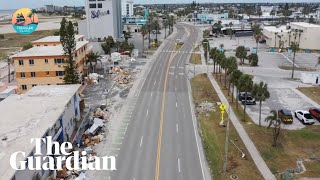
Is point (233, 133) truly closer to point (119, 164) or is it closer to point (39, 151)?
point (119, 164)

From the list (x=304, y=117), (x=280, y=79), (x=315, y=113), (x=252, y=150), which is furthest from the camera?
(x=280, y=79)

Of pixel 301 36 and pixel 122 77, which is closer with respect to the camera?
pixel 122 77

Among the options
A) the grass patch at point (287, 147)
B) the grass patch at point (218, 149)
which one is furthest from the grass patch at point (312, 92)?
the grass patch at point (218, 149)

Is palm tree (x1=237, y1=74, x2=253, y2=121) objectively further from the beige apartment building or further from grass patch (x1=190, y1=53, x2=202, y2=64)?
grass patch (x1=190, y1=53, x2=202, y2=64)

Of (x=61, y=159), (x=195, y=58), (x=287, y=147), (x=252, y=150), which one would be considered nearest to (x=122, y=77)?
(x=195, y=58)

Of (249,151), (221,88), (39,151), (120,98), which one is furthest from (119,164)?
(221,88)

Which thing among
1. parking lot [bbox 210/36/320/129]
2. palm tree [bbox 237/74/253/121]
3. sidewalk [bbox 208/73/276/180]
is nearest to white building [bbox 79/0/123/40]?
parking lot [bbox 210/36/320/129]

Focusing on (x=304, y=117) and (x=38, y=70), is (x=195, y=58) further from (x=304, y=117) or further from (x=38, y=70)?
(x=304, y=117)
